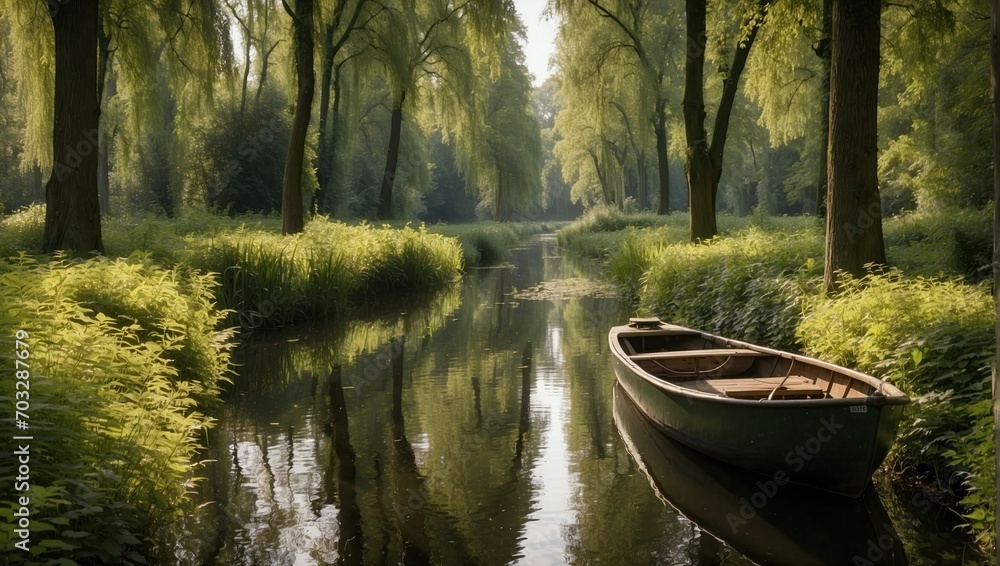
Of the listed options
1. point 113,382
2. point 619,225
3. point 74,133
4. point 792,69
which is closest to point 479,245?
point 619,225

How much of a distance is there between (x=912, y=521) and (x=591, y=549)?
194cm

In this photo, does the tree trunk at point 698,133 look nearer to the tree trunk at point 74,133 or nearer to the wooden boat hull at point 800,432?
the wooden boat hull at point 800,432

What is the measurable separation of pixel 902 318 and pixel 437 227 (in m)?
22.1

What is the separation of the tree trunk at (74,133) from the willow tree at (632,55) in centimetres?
956

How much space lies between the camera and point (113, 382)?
14.7ft

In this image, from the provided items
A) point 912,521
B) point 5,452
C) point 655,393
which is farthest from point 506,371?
point 5,452

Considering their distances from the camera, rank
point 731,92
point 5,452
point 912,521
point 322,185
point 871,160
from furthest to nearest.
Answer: point 322,185 < point 731,92 < point 871,160 < point 912,521 < point 5,452

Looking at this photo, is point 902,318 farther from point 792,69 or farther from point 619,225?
point 619,225

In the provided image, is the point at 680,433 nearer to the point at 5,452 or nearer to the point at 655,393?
the point at 655,393

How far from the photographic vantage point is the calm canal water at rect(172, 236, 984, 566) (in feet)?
14.1

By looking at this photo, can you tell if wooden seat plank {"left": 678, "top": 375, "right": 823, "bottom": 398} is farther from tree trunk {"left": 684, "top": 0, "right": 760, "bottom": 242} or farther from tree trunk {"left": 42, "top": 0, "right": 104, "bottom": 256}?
tree trunk {"left": 684, "top": 0, "right": 760, "bottom": 242}

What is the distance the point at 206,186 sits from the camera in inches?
912

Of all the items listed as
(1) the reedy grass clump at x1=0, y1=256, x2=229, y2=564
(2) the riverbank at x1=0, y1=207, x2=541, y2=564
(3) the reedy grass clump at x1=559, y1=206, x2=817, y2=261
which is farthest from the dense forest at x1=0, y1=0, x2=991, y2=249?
(1) the reedy grass clump at x1=0, y1=256, x2=229, y2=564

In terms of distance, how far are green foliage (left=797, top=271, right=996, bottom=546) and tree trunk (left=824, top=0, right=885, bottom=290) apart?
3.58ft
